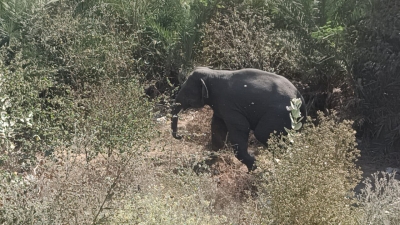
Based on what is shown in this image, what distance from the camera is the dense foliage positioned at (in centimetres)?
436

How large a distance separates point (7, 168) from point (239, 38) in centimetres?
418

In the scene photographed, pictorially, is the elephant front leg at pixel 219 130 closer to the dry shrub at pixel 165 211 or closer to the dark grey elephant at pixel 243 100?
the dark grey elephant at pixel 243 100

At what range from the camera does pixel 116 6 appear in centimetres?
981

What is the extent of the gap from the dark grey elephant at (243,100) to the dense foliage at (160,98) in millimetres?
456

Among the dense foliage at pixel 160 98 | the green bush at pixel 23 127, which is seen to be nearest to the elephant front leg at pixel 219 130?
the dense foliage at pixel 160 98

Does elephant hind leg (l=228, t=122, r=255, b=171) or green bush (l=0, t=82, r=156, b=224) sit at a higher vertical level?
green bush (l=0, t=82, r=156, b=224)

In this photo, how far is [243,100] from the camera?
20.8 ft

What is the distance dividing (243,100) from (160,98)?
2.57 m

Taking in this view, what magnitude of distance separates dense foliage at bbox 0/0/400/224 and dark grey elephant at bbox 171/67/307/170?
1.50 ft

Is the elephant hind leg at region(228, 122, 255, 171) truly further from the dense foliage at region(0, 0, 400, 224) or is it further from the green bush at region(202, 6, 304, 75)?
the green bush at region(202, 6, 304, 75)

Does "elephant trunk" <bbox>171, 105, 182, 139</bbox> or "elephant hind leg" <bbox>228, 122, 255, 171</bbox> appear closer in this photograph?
"elephant hind leg" <bbox>228, 122, 255, 171</bbox>

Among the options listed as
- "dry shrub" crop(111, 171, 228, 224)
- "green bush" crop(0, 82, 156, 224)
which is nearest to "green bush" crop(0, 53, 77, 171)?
"green bush" crop(0, 82, 156, 224)

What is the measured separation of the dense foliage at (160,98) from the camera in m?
4.36

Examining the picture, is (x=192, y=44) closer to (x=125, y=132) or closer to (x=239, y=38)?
(x=239, y=38)
